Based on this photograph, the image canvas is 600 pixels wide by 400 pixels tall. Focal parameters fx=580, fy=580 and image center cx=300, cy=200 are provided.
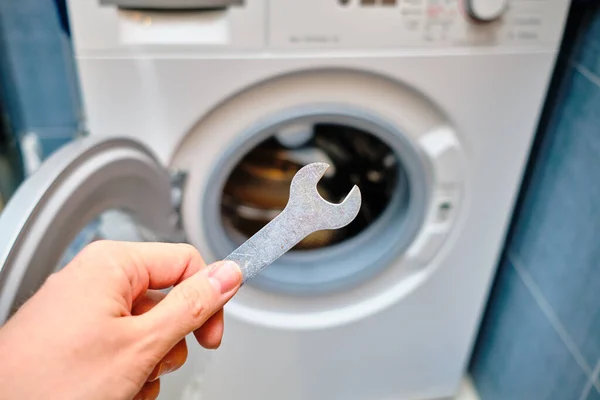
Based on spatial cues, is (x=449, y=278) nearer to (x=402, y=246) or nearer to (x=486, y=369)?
(x=402, y=246)

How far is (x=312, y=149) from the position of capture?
90 centimetres

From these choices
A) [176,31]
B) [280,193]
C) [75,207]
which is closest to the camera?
[75,207]

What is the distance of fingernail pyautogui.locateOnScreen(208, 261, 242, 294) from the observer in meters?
0.38

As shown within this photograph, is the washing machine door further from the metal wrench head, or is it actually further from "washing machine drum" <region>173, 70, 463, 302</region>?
the metal wrench head

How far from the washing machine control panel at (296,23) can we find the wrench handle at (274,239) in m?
0.34

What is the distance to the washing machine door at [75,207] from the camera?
0.41 metres

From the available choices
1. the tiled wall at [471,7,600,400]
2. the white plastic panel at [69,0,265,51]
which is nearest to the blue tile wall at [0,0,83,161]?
the white plastic panel at [69,0,265,51]

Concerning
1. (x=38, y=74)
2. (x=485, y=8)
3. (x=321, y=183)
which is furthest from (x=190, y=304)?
(x=38, y=74)

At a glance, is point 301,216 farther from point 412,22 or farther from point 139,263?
point 412,22

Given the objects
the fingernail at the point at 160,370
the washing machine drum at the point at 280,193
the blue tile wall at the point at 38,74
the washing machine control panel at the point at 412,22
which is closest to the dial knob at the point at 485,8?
the washing machine control panel at the point at 412,22

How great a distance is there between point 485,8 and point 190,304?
19.6 inches

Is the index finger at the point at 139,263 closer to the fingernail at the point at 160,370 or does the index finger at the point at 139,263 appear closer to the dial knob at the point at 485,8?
the fingernail at the point at 160,370

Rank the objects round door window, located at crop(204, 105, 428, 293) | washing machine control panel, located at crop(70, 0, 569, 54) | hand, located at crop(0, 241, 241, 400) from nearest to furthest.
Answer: hand, located at crop(0, 241, 241, 400)
washing machine control panel, located at crop(70, 0, 569, 54)
round door window, located at crop(204, 105, 428, 293)

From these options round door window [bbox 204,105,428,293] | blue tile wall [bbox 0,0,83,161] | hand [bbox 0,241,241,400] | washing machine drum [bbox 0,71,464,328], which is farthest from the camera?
blue tile wall [bbox 0,0,83,161]
